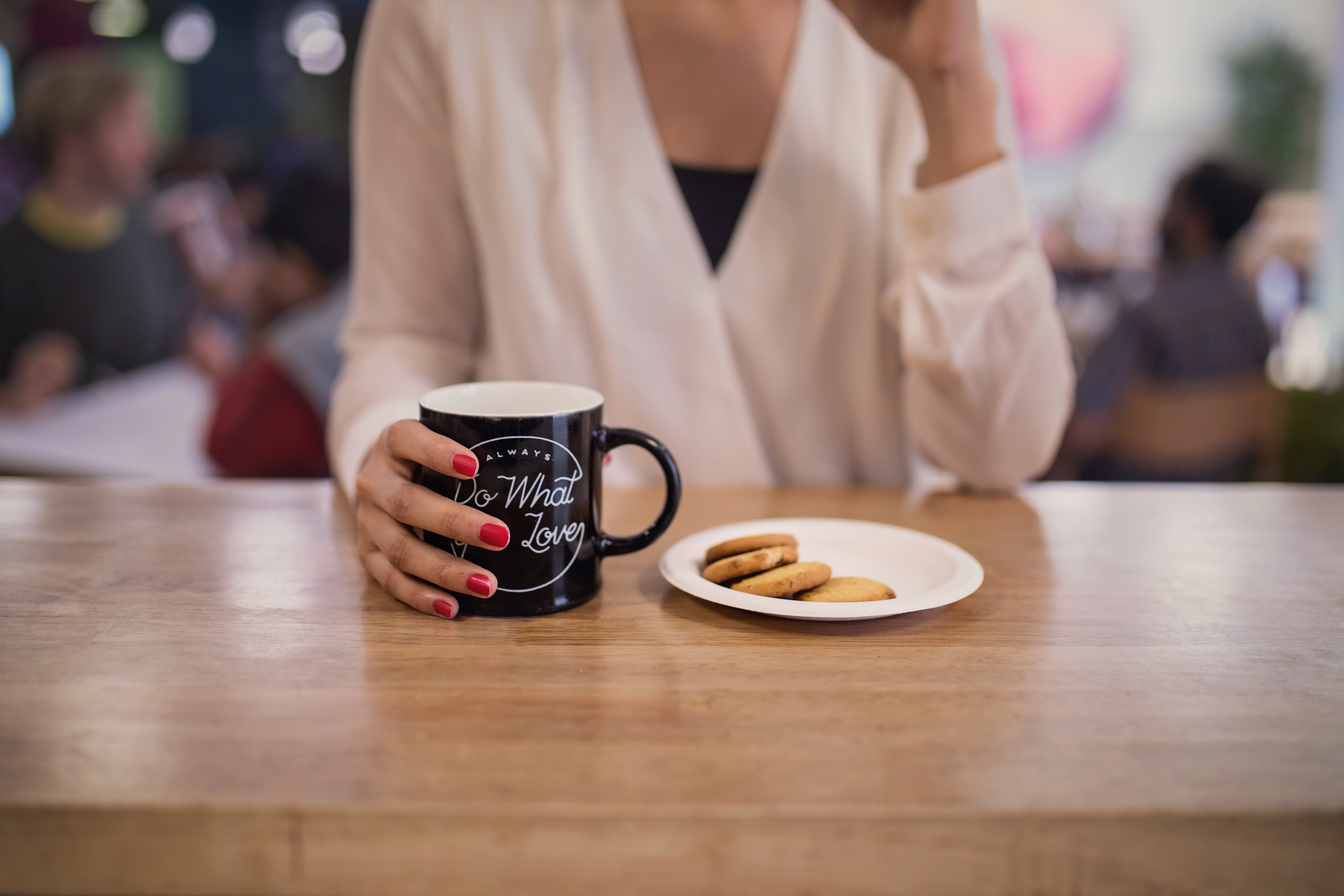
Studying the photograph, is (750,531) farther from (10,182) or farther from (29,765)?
(10,182)

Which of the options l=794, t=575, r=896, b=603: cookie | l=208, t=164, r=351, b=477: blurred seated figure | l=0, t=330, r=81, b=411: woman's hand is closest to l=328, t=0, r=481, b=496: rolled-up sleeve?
l=794, t=575, r=896, b=603: cookie

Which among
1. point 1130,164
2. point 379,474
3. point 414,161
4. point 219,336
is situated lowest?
point 219,336

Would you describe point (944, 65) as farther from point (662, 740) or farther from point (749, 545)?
point (662, 740)

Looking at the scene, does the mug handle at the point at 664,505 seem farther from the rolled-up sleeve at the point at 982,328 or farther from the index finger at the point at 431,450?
the rolled-up sleeve at the point at 982,328

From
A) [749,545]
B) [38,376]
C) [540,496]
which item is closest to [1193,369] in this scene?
[749,545]

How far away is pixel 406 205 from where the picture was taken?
1.04 m

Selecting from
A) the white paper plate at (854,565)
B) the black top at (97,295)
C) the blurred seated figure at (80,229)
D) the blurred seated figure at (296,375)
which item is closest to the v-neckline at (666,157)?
the white paper plate at (854,565)

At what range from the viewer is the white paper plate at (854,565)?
56 cm

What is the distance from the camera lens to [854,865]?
386mm

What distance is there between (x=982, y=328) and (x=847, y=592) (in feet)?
1.24

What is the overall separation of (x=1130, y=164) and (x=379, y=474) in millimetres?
6838

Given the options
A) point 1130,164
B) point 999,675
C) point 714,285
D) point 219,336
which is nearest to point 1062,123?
point 1130,164

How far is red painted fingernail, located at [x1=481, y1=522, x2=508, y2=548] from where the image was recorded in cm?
56

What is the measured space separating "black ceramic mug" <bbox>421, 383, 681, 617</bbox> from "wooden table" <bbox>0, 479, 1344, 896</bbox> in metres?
0.02
